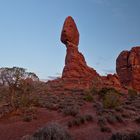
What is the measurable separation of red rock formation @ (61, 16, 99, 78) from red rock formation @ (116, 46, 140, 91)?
418 inches

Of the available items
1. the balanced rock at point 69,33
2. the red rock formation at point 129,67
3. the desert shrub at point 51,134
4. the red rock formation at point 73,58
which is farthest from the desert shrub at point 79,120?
the red rock formation at point 129,67

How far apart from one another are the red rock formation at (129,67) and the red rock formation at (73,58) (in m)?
10.6

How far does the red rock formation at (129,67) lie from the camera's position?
63.7 meters

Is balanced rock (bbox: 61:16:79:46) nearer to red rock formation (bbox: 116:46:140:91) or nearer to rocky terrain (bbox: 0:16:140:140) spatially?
red rock formation (bbox: 116:46:140:91)

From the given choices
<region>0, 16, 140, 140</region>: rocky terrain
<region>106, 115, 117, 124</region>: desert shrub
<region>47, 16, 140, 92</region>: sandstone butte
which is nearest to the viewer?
<region>0, 16, 140, 140</region>: rocky terrain

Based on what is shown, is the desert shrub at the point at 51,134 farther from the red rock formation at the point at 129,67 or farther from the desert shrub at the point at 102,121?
the red rock formation at the point at 129,67

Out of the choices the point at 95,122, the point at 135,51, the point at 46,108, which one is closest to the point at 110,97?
the point at 46,108

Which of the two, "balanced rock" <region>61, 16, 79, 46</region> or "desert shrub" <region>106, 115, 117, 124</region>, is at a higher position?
"balanced rock" <region>61, 16, 79, 46</region>

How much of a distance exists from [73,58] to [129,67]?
1669 centimetres

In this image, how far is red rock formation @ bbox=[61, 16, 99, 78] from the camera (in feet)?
182

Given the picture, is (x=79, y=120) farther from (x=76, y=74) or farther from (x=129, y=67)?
(x=129, y=67)

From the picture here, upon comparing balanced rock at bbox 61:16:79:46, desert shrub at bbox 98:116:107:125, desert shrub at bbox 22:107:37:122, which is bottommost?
desert shrub at bbox 98:116:107:125

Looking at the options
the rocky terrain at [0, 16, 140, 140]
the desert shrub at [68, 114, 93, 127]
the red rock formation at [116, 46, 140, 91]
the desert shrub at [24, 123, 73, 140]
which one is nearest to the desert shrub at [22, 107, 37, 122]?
the rocky terrain at [0, 16, 140, 140]

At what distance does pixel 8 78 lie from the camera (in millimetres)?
20328
